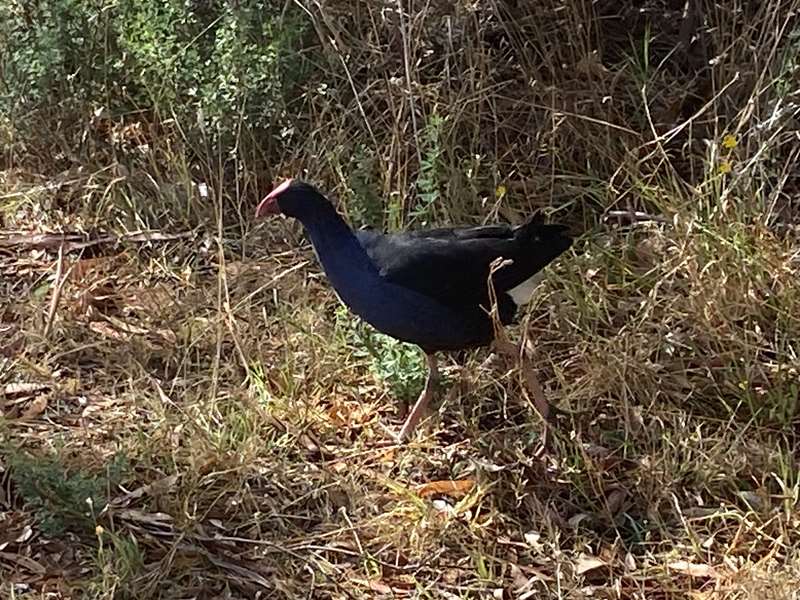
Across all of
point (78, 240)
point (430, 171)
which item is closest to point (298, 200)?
point (430, 171)

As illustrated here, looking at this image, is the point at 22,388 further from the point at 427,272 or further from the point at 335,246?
the point at 427,272

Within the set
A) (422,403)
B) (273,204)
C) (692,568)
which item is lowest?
(692,568)

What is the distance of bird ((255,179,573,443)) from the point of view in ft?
10.1

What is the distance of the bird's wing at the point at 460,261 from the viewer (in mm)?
3082

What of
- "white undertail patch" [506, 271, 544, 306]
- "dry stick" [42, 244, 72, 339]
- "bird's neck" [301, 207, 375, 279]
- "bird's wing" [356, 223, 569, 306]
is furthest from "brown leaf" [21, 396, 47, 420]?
"white undertail patch" [506, 271, 544, 306]

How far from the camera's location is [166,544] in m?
2.90

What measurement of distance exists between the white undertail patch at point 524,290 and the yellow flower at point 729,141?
65 cm

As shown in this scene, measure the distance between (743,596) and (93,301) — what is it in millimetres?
2139

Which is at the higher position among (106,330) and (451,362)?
(106,330)

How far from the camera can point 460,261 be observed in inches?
122

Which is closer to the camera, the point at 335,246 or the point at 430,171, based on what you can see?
the point at 335,246

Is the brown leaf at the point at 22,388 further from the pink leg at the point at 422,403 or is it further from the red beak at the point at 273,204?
the pink leg at the point at 422,403

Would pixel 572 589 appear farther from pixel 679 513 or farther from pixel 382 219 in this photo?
pixel 382 219

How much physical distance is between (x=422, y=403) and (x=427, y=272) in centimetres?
40
